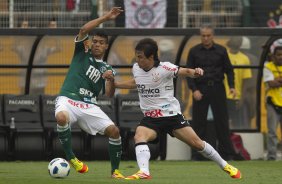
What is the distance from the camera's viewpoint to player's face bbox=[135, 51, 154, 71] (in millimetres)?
13527

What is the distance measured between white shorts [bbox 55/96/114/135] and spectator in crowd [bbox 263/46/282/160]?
5.97 meters

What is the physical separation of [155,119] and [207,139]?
610 cm

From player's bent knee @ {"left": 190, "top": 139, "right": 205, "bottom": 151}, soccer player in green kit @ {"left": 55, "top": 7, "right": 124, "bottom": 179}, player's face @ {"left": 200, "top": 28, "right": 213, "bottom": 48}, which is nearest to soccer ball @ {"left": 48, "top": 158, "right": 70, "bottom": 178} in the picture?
soccer player in green kit @ {"left": 55, "top": 7, "right": 124, "bottom": 179}

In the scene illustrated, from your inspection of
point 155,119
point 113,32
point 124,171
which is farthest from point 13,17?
point 155,119

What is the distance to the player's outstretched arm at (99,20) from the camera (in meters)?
13.6

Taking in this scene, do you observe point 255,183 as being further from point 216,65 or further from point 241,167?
point 216,65

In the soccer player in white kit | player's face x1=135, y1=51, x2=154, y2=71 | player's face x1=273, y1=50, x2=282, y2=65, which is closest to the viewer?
player's face x1=135, y1=51, x2=154, y2=71

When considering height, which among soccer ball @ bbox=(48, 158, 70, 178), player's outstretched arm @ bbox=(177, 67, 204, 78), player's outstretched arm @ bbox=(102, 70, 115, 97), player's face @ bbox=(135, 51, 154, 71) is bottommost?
soccer ball @ bbox=(48, 158, 70, 178)

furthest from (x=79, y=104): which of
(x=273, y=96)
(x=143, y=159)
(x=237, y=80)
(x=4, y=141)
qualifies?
(x=237, y=80)

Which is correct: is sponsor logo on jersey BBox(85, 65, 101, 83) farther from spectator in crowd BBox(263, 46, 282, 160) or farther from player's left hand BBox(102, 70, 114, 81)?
spectator in crowd BBox(263, 46, 282, 160)

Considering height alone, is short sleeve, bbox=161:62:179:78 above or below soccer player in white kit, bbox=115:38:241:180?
above

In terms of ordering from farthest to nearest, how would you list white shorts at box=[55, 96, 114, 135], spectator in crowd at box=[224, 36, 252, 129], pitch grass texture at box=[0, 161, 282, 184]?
spectator in crowd at box=[224, 36, 252, 129], white shorts at box=[55, 96, 114, 135], pitch grass texture at box=[0, 161, 282, 184]

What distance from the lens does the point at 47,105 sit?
774 inches

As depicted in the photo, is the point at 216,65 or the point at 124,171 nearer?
the point at 124,171
